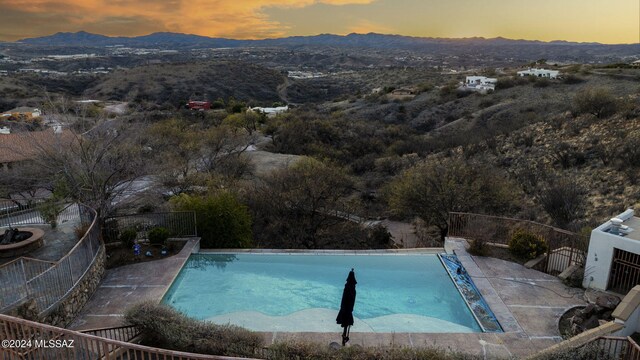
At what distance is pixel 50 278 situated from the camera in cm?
975

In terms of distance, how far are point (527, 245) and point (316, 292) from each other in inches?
264

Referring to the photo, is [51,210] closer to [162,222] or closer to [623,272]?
[162,222]

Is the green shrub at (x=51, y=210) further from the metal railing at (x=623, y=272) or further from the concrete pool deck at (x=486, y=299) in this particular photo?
the metal railing at (x=623, y=272)

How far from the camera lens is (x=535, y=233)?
46.6ft

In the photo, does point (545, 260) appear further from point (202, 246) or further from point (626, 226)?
point (202, 246)

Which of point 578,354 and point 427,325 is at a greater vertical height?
point 578,354

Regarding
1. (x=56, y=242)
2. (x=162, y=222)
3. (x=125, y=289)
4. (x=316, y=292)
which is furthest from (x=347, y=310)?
(x=56, y=242)

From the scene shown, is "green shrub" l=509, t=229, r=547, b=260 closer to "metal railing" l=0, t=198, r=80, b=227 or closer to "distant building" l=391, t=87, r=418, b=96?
"metal railing" l=0, t=198, r=80, b=227

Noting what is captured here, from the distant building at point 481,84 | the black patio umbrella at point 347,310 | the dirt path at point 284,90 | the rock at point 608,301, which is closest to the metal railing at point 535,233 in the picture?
the rock at point 608,301

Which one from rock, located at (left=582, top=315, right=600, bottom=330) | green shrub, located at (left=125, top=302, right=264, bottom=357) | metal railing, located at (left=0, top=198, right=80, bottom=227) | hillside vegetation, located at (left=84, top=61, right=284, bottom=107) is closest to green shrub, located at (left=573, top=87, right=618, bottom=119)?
rock, located at (left=582, top=315, right=600, bottom=330)

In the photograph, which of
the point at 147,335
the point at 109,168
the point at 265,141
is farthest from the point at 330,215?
the point at 265,141

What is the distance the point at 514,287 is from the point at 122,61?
578 ft

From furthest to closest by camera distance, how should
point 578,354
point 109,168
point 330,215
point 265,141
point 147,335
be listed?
1. point 265,141
2. point 330,215
3. point 109,168
4. point 147,335
5. point 578,354

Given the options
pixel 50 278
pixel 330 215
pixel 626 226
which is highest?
pixel 626 226
